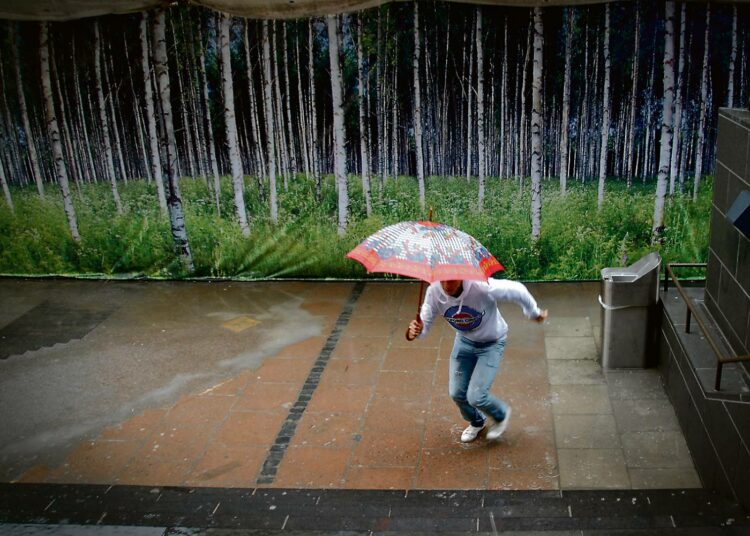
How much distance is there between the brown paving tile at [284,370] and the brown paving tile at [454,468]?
6.08 ft

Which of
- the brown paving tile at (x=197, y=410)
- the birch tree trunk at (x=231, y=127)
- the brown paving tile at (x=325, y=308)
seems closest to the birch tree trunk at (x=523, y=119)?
the brown paving tile at (x=325, y=308)

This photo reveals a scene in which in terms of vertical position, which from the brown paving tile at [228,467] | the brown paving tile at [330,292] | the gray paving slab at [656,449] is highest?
the brown paving tile at [330,292]

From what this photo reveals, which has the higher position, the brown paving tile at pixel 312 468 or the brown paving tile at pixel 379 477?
the brown paving tile at pixel 312 468

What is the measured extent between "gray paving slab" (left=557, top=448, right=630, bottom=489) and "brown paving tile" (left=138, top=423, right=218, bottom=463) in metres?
2.88

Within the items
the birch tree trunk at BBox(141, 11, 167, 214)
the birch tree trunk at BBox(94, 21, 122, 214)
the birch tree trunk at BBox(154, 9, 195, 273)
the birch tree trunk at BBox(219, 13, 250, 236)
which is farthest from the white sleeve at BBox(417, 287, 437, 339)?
the birch tree trunk at BBox(94, 21, 122, 214)

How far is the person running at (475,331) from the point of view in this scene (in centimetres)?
553

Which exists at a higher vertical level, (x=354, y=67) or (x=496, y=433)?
(x=354, y=67)

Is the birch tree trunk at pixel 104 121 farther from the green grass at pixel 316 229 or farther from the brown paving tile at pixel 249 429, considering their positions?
the brown paving tile at pixel 249 429

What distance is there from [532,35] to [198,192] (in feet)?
15.4

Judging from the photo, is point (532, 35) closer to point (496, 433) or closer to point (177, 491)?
point (496, 433)

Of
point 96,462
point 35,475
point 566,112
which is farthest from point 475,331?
point 566,112

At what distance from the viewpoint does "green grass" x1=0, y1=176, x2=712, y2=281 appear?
946 cm

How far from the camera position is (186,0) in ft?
30.5

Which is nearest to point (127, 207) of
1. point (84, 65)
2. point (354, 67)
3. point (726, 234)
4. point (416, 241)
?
point (84, 65)
